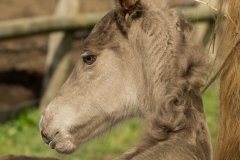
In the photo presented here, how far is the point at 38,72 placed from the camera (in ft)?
29.0

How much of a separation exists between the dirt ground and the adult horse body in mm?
4228

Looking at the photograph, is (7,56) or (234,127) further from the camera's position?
(7,56)

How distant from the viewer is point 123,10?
379 cm

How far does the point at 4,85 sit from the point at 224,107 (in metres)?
5.15

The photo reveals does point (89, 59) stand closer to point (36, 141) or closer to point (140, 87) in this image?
point (140, 87)

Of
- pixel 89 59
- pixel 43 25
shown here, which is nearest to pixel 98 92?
pixel 89 59

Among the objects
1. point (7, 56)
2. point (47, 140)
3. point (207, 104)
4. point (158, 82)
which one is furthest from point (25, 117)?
point (158, 82)

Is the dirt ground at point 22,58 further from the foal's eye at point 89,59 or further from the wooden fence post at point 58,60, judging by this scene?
the foal's eye at point 89,59

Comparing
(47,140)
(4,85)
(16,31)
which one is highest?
(47,140)

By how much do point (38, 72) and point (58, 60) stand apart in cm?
98

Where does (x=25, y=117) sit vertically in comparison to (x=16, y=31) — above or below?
below

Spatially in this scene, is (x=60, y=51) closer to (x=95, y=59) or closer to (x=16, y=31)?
(x=16, y=31)

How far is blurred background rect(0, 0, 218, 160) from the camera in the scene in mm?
6923

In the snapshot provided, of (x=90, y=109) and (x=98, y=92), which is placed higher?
(x=98, y=92)
